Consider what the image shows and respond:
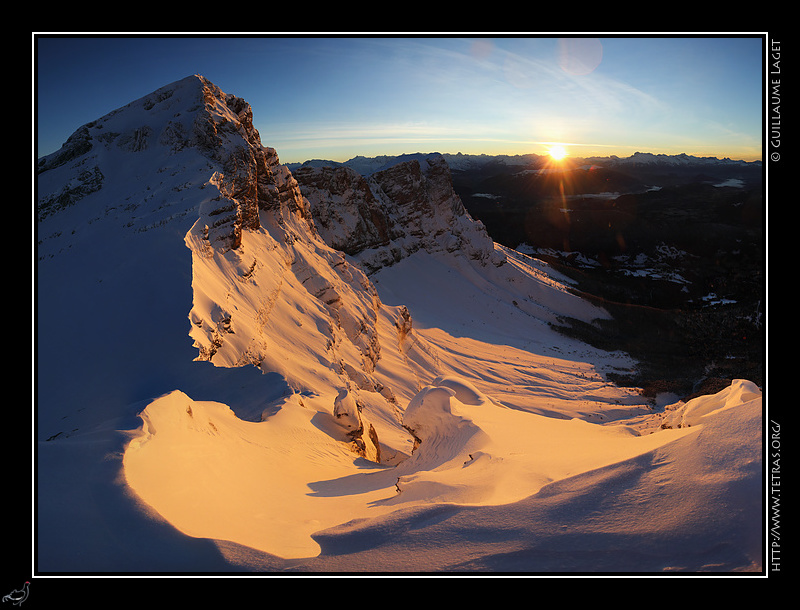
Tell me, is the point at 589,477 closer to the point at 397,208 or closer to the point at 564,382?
the point at 564,382

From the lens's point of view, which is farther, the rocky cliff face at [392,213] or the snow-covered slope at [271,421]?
the rocky cliff face at [392,213]

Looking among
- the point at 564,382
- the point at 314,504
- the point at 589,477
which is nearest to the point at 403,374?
the point at 564,382

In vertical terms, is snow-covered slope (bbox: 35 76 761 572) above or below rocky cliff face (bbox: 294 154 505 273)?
below

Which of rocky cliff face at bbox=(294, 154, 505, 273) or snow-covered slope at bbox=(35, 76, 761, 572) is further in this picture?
rocky cliff face at bbox=(294, 154, 505, 273)

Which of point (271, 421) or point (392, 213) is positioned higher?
point (392, 213)

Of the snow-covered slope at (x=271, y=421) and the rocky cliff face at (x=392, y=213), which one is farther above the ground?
the rocky cliff face at (x=392, y=213)
